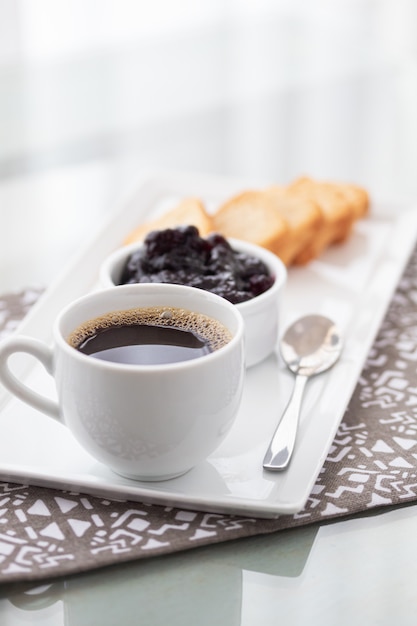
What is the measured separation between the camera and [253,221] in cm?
178

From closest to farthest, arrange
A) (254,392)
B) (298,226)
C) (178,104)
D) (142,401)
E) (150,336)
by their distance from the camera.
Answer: (142,401)
(150,336)
(254,392)
(298,226)
(178,104)

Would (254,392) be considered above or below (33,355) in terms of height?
below

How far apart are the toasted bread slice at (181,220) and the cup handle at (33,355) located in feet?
2.23

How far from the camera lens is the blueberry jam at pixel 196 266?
1.43 meters

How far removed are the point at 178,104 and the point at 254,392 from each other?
156cm

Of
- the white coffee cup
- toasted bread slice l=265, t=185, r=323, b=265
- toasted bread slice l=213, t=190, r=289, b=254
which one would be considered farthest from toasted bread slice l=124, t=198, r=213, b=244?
the white coffee cup

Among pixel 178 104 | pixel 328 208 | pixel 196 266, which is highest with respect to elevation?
pixel 196 266

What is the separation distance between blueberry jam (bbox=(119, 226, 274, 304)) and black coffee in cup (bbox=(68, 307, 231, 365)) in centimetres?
22

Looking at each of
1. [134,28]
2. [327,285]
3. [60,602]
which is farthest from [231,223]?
[134,28]

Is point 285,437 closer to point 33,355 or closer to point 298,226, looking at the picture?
point 33,355

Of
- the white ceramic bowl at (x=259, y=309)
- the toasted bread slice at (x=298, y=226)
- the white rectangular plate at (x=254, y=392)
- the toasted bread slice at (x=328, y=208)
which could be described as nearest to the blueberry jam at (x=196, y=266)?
the white ceramic bowl at (x=259, y=309)

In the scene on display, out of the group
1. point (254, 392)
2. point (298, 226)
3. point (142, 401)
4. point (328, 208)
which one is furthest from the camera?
point (328, 208)

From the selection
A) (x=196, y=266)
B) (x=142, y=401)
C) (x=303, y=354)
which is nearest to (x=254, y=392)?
(x=303, y=354)

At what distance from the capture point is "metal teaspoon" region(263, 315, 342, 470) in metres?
1.26
